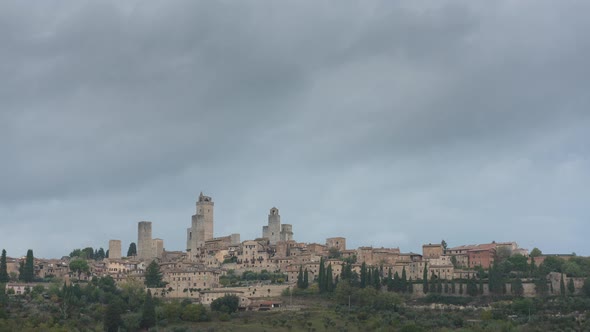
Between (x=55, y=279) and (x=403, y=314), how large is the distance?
3510cm

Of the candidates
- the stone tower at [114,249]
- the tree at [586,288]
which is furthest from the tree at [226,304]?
the stone tower at [114,249]

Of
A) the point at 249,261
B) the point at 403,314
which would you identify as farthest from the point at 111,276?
the point at 403,314

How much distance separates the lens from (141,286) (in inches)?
3600

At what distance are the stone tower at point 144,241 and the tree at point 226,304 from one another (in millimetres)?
36265

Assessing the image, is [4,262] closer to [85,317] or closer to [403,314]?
[85,317]

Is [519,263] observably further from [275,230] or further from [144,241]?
[144,241]

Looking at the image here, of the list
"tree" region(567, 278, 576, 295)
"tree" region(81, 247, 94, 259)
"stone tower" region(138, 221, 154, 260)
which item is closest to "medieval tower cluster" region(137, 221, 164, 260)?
"stone tower" region(138, 221, 154, 260)

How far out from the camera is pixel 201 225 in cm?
11781

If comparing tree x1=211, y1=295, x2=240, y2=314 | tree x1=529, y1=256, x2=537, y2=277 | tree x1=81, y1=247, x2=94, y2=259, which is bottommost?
tree x1=211, y1=295, x2=240, y2=314

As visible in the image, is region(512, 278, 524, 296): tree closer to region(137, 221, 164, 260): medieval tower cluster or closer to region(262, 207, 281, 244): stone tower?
region(262, 207, 281, 244): stone tower

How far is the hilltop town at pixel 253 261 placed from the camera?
92000mm

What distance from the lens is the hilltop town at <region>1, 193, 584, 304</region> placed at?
92000 millimetres

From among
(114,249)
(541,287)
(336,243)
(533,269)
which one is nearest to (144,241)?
(114,249)

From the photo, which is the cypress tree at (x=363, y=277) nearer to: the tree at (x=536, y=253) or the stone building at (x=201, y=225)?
the tree at (x=536, y=253)
